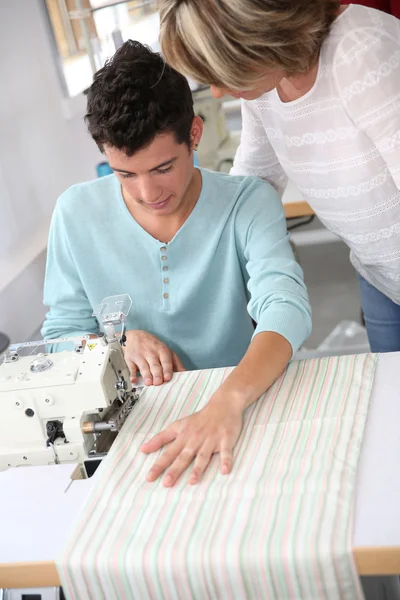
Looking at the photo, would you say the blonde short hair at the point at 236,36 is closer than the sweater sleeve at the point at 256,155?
Yes

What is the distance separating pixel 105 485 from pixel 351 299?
2532mm

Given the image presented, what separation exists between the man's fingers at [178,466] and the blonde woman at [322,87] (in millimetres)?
595

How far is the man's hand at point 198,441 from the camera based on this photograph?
1.17m

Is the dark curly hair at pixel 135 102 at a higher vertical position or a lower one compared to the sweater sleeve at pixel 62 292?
higher

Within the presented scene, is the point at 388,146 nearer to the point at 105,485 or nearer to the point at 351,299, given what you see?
the point at 105,485

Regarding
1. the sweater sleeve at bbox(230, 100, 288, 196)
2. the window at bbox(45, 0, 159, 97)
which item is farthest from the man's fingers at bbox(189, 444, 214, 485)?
the window at bbox(45, 0, 159, 97)

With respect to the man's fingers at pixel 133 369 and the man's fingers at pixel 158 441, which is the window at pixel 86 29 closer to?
the man's fingers at pixel 133 369

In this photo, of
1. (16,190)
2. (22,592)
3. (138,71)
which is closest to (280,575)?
(22,592)

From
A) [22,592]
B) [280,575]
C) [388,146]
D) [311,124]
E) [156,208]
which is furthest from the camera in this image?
[156,208]

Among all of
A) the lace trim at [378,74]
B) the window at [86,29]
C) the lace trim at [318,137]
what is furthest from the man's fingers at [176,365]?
the window at [86,29]

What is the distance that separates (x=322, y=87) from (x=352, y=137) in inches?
4.2

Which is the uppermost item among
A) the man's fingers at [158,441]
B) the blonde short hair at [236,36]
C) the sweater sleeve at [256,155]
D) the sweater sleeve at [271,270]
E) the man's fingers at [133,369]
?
the blonde short hair at [236,36]

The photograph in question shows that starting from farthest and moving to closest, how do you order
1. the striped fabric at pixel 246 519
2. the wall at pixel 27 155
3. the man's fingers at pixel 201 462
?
the wall at pixel 27 155
the man's fingers at pixel 201 462
the striped fabric at pixel 246 519

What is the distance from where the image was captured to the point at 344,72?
132cm
